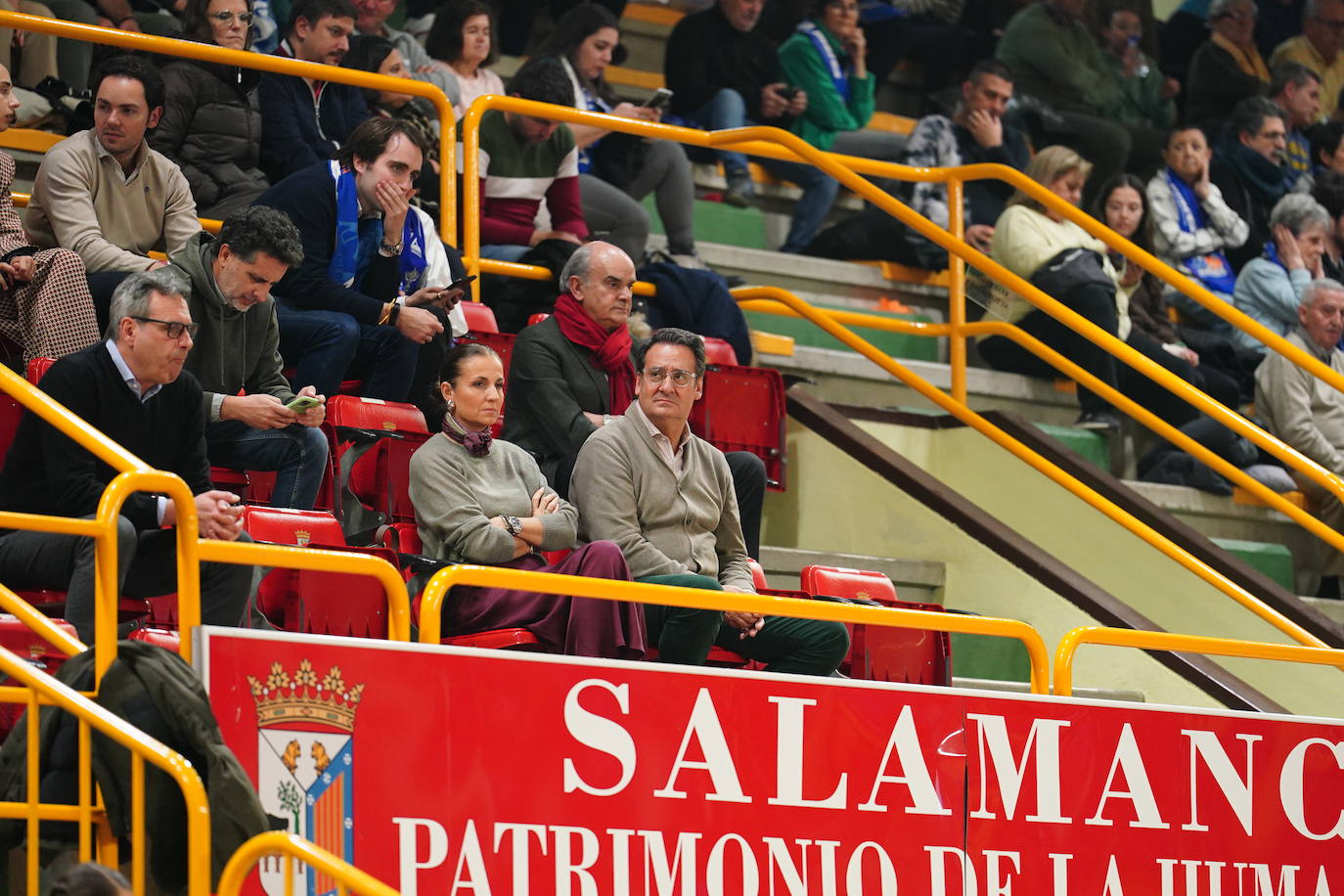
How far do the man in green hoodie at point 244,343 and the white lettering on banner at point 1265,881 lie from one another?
2819mm

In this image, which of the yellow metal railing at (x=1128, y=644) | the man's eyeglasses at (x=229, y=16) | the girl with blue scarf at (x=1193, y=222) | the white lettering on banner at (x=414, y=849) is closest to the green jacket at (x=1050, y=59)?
the girl with blue scarf at (x=1193, y=222)

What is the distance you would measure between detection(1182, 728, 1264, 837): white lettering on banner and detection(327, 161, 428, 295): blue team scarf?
317 cm

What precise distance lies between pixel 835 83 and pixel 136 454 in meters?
6.47

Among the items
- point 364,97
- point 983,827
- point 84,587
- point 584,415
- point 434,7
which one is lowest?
point 983,827

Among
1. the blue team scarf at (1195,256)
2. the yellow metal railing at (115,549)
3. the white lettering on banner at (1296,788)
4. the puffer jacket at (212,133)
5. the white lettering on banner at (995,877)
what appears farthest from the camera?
the blue team scarf at (1195,256)

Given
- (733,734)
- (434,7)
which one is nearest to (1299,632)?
(733,734)

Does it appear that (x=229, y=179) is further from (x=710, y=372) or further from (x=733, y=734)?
(x=733, y=734)

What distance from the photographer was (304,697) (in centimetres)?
468

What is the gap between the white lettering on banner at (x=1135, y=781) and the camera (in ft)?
18.6

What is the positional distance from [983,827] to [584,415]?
84.3 inches

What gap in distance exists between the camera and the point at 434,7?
10.8 m

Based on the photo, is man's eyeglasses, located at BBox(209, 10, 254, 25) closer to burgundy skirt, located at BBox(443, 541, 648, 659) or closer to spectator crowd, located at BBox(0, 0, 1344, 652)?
spectator crowd, located at BBox(0, 0, 1344, 652)

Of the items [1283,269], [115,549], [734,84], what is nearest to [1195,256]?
[1283,269]

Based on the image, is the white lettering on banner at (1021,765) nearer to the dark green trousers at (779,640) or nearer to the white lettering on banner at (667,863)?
the dark green trousers at (779,640)
